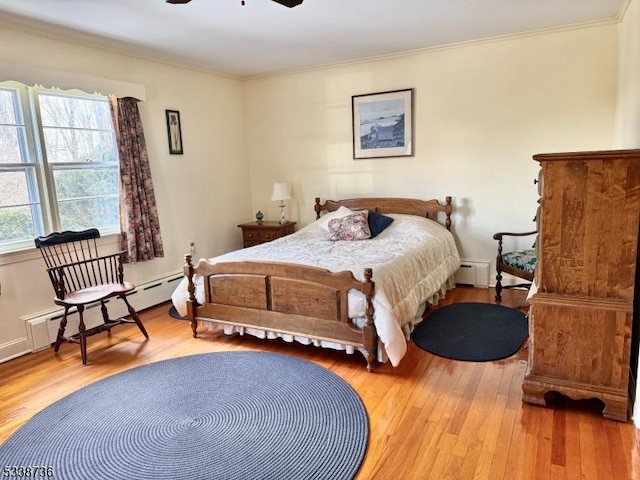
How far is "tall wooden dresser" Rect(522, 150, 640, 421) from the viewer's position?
2170 mm

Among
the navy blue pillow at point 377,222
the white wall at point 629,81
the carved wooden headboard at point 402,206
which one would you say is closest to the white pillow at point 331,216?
the carved wooden headboard at point 402,206

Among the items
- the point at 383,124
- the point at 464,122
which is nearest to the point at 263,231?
the point at 383,124

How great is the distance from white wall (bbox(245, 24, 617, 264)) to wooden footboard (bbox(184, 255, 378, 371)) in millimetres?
2303

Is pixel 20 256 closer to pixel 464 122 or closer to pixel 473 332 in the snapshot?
pixel 473 332

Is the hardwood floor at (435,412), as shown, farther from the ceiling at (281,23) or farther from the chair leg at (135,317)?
the ceiling at (281,23)

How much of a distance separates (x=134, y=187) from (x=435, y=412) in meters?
3.30

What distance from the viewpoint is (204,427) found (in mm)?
2326

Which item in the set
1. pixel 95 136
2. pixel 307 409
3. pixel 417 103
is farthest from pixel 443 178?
pixel 95 136

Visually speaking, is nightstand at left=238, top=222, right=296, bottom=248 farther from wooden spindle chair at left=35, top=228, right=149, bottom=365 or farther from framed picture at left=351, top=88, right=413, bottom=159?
wooden spindle chair at left=35, top=228, right=149, bottom=365

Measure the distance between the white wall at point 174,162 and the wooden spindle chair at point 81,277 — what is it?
0.59 ft

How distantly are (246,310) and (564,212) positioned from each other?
88.0 inches

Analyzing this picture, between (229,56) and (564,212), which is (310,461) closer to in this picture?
(564,212)

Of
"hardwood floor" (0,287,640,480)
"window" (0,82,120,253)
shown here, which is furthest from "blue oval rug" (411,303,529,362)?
"window" (0,82,120,253)

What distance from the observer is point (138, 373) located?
3006 millimetres
